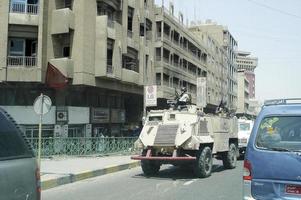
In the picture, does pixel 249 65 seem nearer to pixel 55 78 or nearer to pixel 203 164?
pixel 55 78

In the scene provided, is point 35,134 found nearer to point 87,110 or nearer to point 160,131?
point 87,110

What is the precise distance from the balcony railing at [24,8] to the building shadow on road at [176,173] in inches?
625

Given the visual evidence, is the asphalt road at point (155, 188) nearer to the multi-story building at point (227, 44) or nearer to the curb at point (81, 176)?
the curb at point (81, 176)

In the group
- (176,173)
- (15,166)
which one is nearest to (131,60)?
(176,173)

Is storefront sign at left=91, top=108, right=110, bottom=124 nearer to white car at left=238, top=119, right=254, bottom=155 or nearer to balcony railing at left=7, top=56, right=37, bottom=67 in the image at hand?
balcony railing at left=7, top=56, right=37, bottom=67

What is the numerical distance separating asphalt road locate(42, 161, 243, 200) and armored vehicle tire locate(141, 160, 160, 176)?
21 centimetres

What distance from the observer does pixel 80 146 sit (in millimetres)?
22531

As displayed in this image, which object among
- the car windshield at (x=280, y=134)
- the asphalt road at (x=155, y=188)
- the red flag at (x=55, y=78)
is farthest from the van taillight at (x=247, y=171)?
the red flag at (x=55, y=78)

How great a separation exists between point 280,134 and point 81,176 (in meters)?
9.55

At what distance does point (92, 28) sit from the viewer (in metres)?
32.2

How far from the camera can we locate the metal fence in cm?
2158

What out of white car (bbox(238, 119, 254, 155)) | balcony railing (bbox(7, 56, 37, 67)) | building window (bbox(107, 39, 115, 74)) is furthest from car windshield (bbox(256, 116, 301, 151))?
building window (bbox(107, 39, 115, 74))

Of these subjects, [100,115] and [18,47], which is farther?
[100,115]

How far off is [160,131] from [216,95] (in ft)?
228
